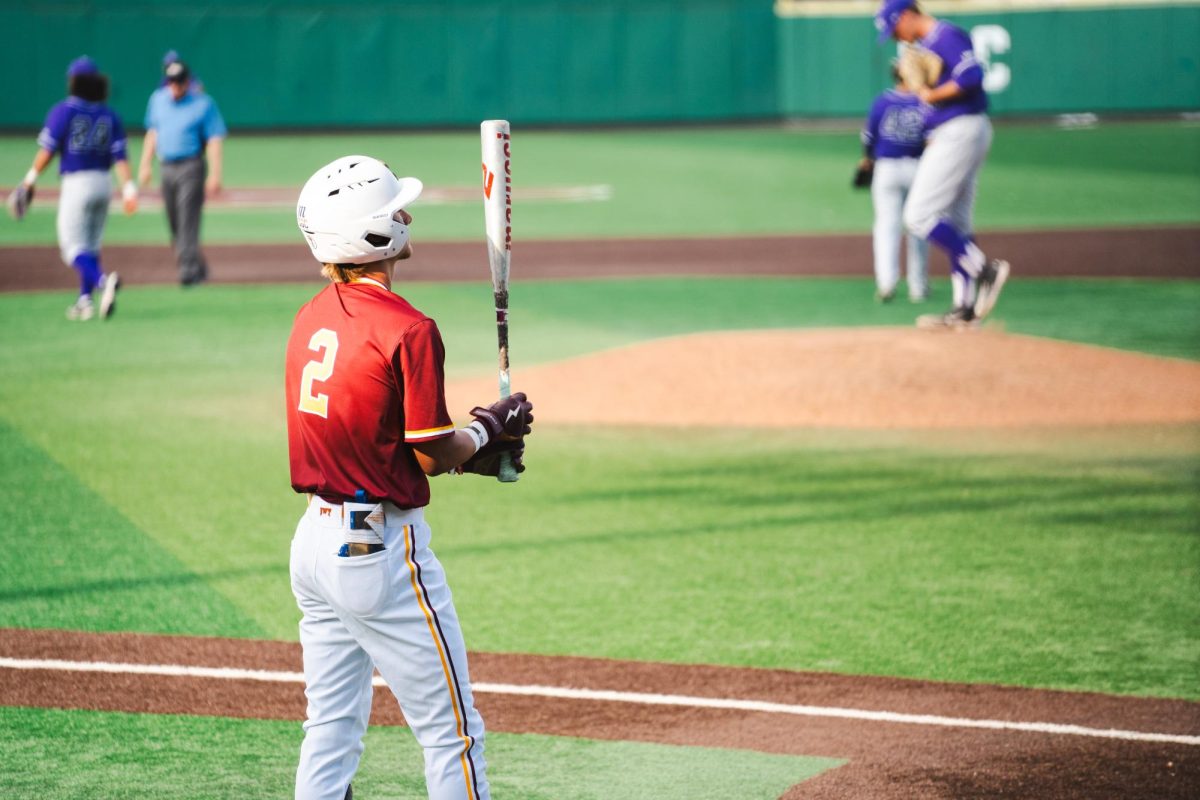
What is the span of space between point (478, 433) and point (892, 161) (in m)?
12.7

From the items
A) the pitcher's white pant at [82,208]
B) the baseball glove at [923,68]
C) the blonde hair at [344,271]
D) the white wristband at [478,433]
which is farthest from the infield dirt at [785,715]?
the pitcher's white pant at [82,208]

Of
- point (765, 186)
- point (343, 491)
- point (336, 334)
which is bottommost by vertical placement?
point (765, 186)

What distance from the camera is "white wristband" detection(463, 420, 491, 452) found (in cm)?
436

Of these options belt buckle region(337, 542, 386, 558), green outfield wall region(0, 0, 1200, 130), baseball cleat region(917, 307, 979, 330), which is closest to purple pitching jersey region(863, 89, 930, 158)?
baseball cleat region(917, 307, 979, 330)

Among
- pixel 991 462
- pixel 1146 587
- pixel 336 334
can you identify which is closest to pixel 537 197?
pixel 991 462

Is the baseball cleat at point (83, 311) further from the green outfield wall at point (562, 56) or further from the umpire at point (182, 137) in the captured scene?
the green outfield wall at point (562, 56)

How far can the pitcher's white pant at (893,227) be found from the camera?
16438 mm

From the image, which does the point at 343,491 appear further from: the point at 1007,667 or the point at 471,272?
the point at 471,272

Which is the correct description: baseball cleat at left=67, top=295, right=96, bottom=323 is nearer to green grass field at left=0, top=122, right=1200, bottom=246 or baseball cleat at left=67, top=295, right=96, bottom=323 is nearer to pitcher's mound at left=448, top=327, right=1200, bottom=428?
pitcher's mound at left=448, top=327, right=1200, bottom=428

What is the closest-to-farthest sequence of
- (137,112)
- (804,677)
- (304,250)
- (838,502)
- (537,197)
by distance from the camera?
(804,677) < (838,502) < (304,250) < (537,197) < (137,112)

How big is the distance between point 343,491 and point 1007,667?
3380mm

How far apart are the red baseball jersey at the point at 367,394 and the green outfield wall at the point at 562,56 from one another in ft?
135

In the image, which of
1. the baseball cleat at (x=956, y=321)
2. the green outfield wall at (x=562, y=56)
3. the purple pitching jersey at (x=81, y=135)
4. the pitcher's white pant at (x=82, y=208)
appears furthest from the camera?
the green outfield wall at (x=562, y=56)

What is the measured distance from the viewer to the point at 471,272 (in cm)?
2016
